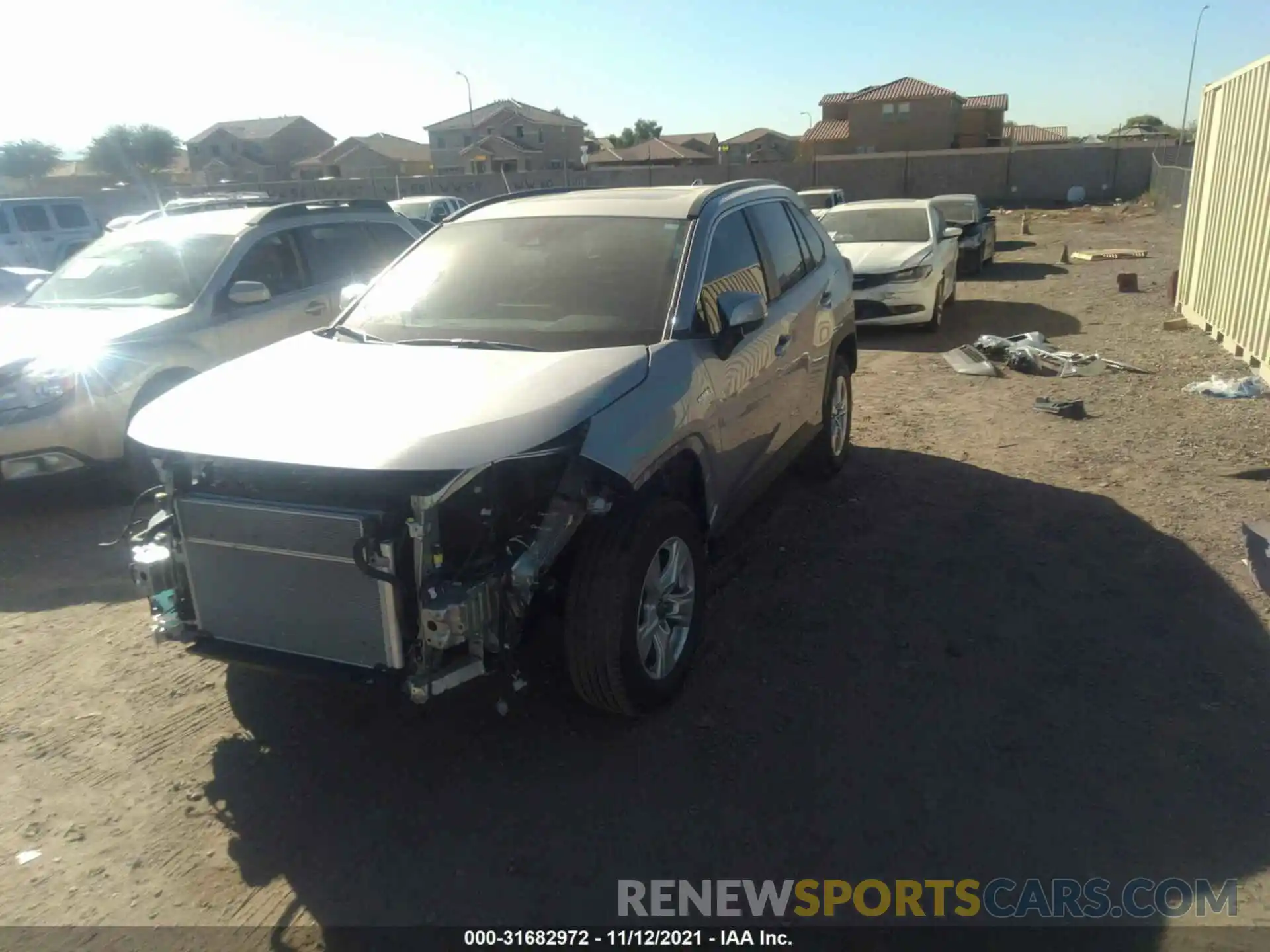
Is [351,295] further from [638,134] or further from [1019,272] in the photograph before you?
[638,134]

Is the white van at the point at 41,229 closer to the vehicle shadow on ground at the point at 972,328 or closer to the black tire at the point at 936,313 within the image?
the vehicle shadow on ground at the point at 972,328

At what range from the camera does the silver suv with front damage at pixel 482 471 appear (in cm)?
288

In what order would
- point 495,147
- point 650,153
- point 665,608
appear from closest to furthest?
point 665,608
point 495,147
point 650,153

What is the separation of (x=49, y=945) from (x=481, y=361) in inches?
88.9

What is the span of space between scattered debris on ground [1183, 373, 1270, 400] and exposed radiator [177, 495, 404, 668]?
756cm

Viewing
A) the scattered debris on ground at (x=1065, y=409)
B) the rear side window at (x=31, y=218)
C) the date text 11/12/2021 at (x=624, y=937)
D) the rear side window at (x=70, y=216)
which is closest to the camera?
the date text 11/12/2021 at (x=624, y=937)

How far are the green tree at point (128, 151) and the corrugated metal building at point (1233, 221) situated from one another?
7336cm

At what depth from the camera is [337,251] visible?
7.71 meters

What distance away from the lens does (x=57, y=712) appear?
376cm

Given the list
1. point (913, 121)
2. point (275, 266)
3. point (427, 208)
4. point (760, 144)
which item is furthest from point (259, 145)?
point (275, 266)

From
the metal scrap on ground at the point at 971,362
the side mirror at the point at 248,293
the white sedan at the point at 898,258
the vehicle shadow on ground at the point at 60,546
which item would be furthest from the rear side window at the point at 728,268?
the white sedan at the point at 898,258

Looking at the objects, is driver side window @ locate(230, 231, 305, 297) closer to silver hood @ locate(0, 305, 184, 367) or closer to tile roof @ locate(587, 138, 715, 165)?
silver hood @ locate(0, 305, 184, 367)

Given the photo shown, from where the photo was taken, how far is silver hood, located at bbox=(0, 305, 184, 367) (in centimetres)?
591

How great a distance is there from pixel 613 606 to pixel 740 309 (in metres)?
1.40
